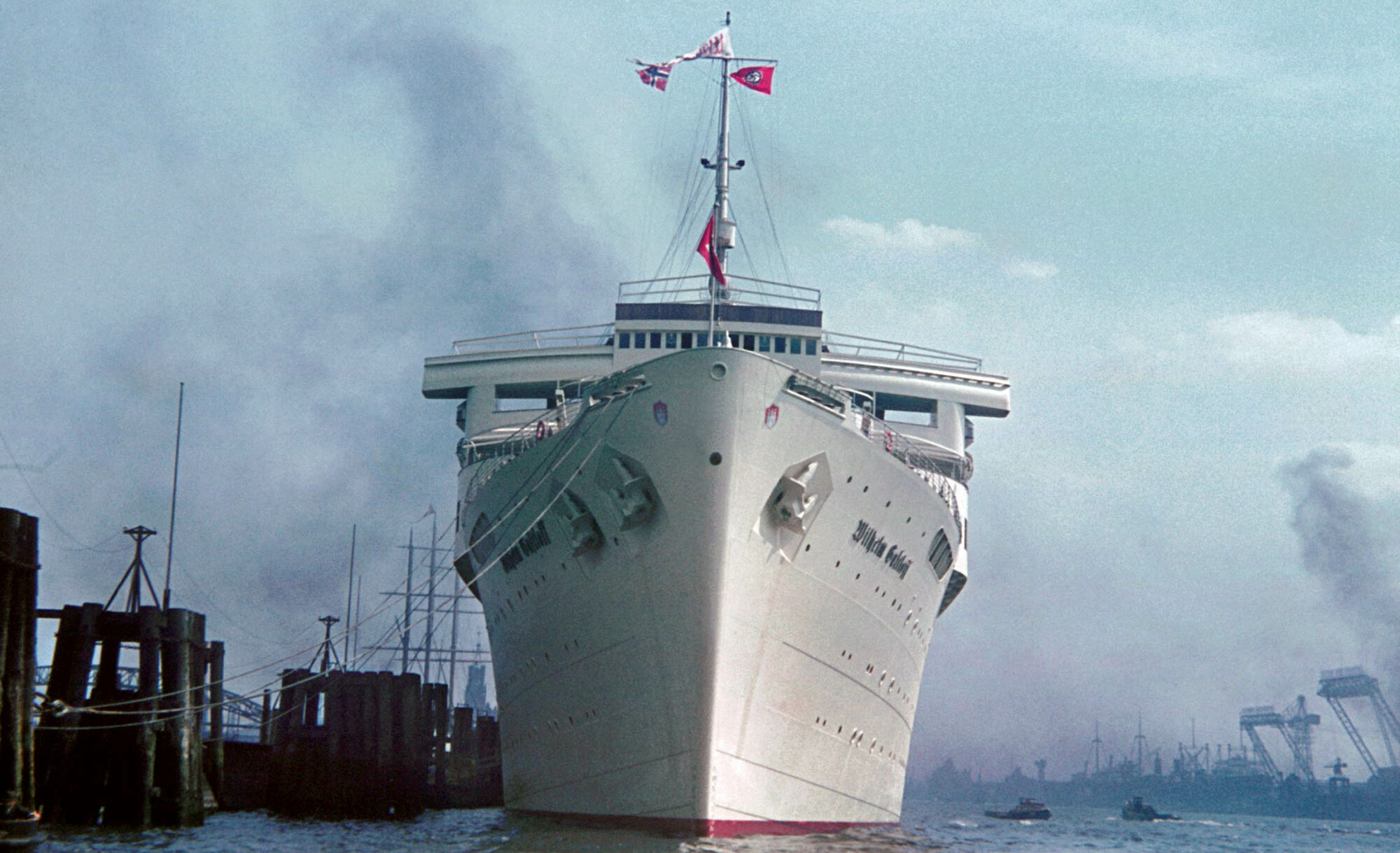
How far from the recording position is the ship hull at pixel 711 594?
20.4m

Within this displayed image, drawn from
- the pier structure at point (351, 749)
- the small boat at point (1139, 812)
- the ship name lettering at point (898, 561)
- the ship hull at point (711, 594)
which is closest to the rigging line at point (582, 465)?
the ship hull at point (711, 594)

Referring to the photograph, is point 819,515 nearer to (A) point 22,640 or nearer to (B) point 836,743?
(B) point 836,743

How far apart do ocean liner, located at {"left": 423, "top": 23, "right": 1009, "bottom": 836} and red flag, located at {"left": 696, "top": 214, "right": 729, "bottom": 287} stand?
0.12 ft

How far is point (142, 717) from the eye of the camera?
94.0 ft

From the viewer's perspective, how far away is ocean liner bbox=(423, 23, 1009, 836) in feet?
67.1

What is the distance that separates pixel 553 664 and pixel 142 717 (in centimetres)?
1107

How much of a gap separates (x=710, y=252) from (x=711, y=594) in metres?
6.36

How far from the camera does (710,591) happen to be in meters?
20.3

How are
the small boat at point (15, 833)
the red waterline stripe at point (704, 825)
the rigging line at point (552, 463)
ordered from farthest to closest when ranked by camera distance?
1. the rigging line at point (552, 463)
2. the red waterline stripe at point (704, 825)
3. the small boat at point (15, 833)

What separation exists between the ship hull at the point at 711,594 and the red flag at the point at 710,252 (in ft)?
8.59

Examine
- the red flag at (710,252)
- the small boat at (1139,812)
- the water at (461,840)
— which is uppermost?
the red flag at (710,252)

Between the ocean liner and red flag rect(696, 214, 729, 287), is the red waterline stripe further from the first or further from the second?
red flag rect(696, 214, 729, 287)

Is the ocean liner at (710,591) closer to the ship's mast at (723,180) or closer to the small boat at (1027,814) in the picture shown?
the ship's mast at (723,180)

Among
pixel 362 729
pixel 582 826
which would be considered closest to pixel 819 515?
pixel 582 826
